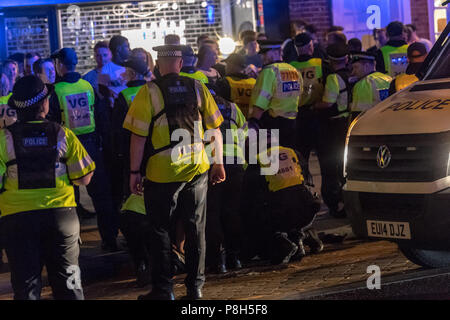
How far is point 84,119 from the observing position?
9961 millimetres

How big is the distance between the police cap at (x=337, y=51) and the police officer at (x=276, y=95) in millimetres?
844

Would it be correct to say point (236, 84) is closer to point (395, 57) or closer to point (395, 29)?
point (395, 57)

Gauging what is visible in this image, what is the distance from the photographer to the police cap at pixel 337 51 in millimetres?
11633

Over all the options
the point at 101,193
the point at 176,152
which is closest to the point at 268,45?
the point at 101,193

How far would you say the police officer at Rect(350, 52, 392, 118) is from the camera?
10992mm

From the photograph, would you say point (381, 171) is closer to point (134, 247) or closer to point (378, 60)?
point (134, 247)

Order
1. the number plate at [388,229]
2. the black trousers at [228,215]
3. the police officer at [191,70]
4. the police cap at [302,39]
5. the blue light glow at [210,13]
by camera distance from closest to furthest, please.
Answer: the number plate at [388,229] < the black trousers at [228,215] < the police officer at [191,70] < the police cap at [302,39] < the blue light glow at [210,13]

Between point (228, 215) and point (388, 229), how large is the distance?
210 centimetres

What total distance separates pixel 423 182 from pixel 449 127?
1.47ft

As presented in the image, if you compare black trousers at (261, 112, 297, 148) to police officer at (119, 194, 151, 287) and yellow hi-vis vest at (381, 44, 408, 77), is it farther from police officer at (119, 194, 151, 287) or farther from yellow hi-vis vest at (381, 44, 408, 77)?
police officer at (119, 194, 151, 287)

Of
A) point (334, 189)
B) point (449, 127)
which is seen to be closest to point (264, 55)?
point (334, 189)

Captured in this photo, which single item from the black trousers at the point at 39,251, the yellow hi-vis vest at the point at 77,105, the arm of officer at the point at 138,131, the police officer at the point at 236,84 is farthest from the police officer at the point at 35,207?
the police officer at the point at 236,84

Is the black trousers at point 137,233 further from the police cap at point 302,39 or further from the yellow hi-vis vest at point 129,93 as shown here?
the police cap at point 302,39

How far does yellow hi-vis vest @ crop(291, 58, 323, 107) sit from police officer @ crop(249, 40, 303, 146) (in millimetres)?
767
